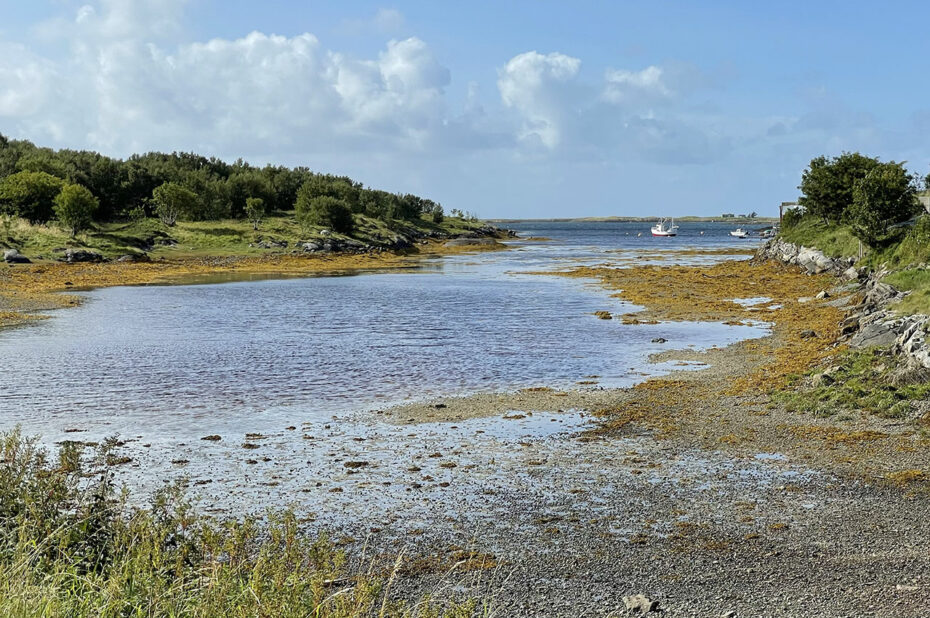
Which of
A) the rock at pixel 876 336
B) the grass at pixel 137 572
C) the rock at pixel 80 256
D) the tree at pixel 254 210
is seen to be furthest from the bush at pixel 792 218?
the grass at pixel 137 572

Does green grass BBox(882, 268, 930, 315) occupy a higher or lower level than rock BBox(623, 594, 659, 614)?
higher

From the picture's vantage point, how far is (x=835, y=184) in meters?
73.2

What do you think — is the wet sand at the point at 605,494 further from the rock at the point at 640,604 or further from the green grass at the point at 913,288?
the green grass at the point at 913,288

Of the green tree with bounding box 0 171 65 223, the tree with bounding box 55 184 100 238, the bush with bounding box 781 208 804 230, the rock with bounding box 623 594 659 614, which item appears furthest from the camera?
the bush with bounding box 781 208 804 230

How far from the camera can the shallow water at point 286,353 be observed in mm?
A: 21438

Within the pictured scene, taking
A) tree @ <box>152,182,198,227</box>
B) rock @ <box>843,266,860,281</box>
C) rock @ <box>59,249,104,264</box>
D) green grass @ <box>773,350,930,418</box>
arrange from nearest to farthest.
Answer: green grass @ <box>773,350,930,418</box> → rock @ <box>843,266,860,281</box> → rock @ <box>59,249,104,264</box> → tree @ <box>152,182,198,227</box>

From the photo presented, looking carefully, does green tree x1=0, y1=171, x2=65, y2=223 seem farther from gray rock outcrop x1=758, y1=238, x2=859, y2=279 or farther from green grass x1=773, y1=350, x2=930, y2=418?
green grass x1=773, y1=350, x2=930, y2=418

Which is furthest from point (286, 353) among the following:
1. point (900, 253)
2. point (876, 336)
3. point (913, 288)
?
point (900, 253)

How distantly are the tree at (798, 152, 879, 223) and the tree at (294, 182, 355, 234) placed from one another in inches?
2287

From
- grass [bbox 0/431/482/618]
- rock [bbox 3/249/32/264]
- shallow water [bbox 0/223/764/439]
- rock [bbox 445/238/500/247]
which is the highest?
rock [bbox 445/238/500/247]

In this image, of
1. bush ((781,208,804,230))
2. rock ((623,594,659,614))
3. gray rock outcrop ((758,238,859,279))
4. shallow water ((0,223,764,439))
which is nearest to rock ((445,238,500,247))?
bush ((781,208,804,230))

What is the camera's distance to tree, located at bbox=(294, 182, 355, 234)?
350 feet

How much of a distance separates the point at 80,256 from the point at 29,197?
63.3ft

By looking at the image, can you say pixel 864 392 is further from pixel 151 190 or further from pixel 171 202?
pixel 151 190
